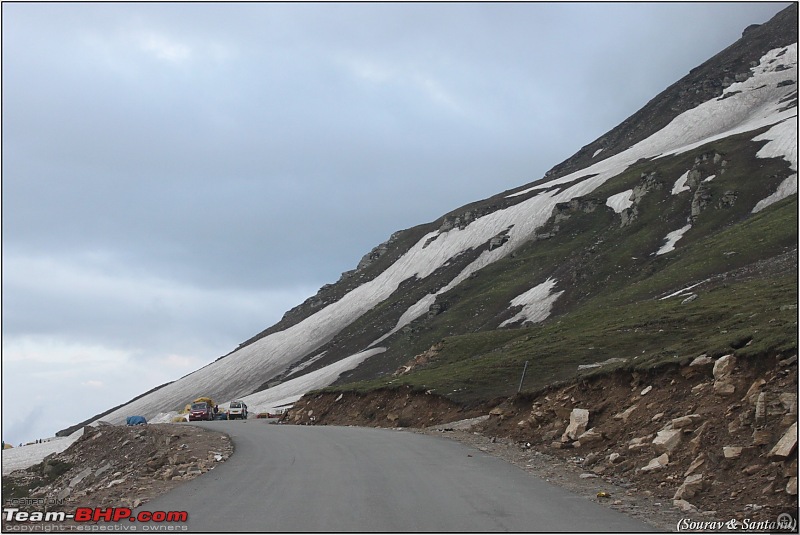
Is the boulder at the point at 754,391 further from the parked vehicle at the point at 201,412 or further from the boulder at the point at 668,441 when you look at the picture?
the parked vehicle at the point at 201,412

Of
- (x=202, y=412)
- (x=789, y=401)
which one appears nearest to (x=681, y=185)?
(x=202, y=412)

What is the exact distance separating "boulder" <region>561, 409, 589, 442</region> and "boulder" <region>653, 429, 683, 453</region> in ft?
17.2

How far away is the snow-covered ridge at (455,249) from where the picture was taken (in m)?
116

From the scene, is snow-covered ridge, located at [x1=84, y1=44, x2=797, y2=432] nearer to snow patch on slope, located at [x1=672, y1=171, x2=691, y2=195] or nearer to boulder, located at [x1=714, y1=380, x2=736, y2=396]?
snow patch on slope, located at [x1=672, y1=171, x2=691, y2=195]

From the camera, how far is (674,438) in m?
16.8

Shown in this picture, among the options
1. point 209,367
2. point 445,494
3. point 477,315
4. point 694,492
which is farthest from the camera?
point 209,367

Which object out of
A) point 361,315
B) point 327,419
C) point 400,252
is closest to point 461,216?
point 400,252

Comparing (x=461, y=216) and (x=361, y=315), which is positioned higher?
(x=461, y=216)

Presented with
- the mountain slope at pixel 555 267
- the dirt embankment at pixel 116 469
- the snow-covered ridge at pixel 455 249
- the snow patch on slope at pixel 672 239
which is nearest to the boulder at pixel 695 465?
the dirt embankment at pixel 116 469

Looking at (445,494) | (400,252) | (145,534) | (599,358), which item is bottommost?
(599,358)

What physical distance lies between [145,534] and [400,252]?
526 ft

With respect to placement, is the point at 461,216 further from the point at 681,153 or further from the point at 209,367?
the point at 209,367

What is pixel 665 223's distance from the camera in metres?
104

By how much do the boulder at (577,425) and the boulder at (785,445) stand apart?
9.36 meters
